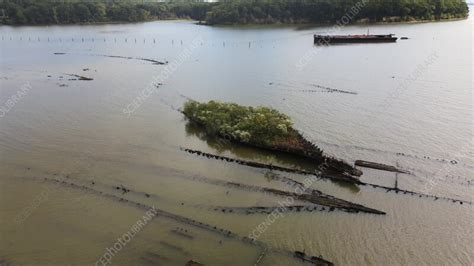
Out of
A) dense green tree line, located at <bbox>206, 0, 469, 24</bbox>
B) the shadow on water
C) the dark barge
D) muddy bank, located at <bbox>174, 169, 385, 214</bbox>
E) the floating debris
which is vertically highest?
dense green tree line, located at <bbox>206, 0, 469, 24</bbox>

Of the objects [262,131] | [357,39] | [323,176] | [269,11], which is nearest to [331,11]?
[269,11]

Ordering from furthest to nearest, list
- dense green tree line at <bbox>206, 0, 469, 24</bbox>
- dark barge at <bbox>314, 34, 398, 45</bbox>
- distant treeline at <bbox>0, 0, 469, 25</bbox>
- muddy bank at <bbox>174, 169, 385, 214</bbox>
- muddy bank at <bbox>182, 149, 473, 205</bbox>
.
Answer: distant treeline at <bbox>0, 0, 469, 25</bbox> < dense green tree line at <bbox>206, 0, 469, 24</bbox> < dark barge at <bbox>314, 34, 398, 45</bbox> < muddy bank at <bbox>182, 149, 473, 205</bbox> < muddy bank at <bbox>174, 169, 385, 214</bbox>

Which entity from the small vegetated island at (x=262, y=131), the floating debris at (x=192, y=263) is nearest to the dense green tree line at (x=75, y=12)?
the small vegetated island at (x=262, y=131)

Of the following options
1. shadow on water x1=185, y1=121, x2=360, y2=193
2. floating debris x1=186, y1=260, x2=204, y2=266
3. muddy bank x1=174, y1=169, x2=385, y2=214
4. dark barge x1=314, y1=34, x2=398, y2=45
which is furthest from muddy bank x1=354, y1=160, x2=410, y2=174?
dark barge x1=314, y1=34, x2=398, y2=45

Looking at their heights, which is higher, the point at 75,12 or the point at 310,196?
the point at 75,12

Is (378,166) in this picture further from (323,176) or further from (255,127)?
(255,127)

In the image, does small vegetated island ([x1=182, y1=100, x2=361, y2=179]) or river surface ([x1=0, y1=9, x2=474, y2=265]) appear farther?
small vegetated island ([x1=182, y1=100, x2=361, y2=179])

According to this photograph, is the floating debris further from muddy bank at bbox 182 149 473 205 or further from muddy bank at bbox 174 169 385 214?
muddy bank at bbox 182 149 473 205
